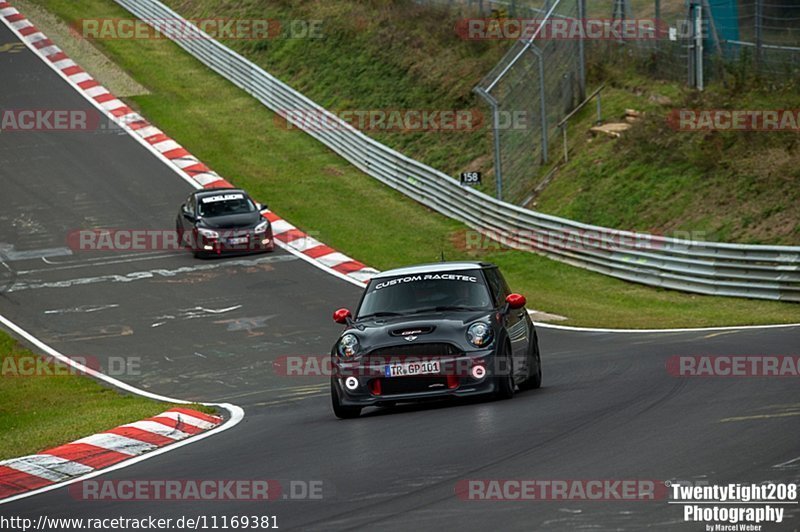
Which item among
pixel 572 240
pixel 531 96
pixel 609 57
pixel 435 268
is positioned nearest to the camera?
pixel 435 268

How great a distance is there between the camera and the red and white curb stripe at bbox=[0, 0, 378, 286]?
28.8 meters

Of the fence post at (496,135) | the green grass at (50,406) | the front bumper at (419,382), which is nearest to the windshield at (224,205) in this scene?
the fence post at (496,135)

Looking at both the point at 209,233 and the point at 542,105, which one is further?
the point at 542,105

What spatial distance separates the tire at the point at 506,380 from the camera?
41.9ft

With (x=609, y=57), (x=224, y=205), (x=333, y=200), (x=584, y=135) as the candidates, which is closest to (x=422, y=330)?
(x=224, y=205)

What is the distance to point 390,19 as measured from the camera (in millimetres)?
44875

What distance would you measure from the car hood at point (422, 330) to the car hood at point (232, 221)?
1696 cm

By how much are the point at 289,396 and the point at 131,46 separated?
35928 mm

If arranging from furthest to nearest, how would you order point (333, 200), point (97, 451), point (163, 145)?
point (163, 145) < point (333, 200) < point (97, 451)

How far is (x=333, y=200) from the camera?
116ft

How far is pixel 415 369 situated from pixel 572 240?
1632 centimetres

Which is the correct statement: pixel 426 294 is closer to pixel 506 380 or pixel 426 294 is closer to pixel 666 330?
pixel 506 380

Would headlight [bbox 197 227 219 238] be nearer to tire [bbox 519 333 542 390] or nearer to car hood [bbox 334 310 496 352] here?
tire [bbox 519 333 542 390]

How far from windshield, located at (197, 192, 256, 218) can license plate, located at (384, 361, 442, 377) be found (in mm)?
18131
